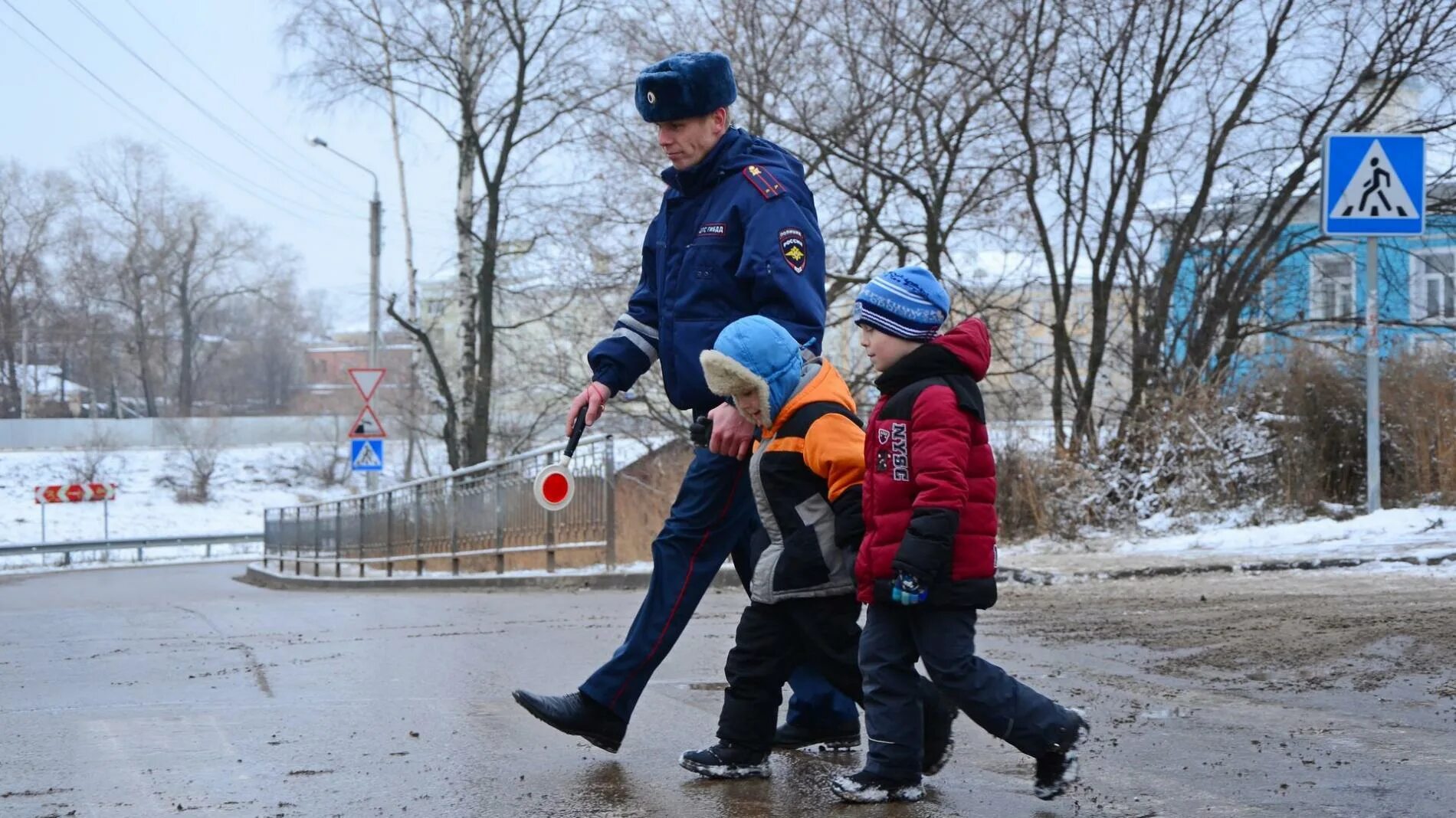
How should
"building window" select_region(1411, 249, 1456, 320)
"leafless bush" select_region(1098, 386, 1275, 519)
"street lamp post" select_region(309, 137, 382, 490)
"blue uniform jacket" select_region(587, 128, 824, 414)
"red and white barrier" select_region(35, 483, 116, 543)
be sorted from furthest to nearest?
1. "red and white barrier" select_region(35, 483, 116, 543)
2. "street lamp post" select_region(309, 137, 382, 490)
3. "building window" select_region(1411, 249, 1456, 320)
4. "leafless bush" select_region(1098, 386, 1275, 519)
5. "blue uniform jacket" select_region(587, 128, 824, 414)

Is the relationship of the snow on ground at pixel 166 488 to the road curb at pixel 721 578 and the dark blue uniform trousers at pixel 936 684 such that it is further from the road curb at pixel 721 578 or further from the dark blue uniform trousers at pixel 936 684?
the dark blue uniform trousers at pixel 936 684

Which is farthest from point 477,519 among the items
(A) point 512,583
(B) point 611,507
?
(B) point 611,507

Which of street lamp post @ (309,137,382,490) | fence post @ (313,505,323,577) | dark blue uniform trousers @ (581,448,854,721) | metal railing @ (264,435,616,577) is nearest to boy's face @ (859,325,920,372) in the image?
dark blue uniform trousers @ (581,448,854,721)

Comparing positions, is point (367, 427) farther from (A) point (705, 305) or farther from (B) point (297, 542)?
(A) point (705, 305)

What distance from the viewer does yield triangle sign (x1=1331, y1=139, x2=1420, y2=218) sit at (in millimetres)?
10477

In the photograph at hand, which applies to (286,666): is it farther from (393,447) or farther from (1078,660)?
(393,447)

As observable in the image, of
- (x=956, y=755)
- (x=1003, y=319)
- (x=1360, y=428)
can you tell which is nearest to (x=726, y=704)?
(x=956, y=755)

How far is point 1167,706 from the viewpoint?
15.2 feet

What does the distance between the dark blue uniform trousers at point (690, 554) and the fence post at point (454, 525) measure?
11.5 metres

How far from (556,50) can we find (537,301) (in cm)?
399

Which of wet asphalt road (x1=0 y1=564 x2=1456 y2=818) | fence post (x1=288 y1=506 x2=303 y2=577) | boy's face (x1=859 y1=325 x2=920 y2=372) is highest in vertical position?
boy's face (x1=859 y1=325 x2=920 y2=372)

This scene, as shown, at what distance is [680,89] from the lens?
13.6ft

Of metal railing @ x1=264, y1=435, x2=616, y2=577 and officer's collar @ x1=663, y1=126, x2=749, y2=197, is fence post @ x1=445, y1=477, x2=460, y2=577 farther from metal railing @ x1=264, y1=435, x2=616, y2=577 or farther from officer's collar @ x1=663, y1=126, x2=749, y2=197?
officer's collar @ x1=663, y1=126, x2=749, y2=197

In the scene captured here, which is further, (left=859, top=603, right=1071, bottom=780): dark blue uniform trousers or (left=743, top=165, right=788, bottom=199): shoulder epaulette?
→ (left=743, top=165, right=788, bottom=199): shoulder epaulette
